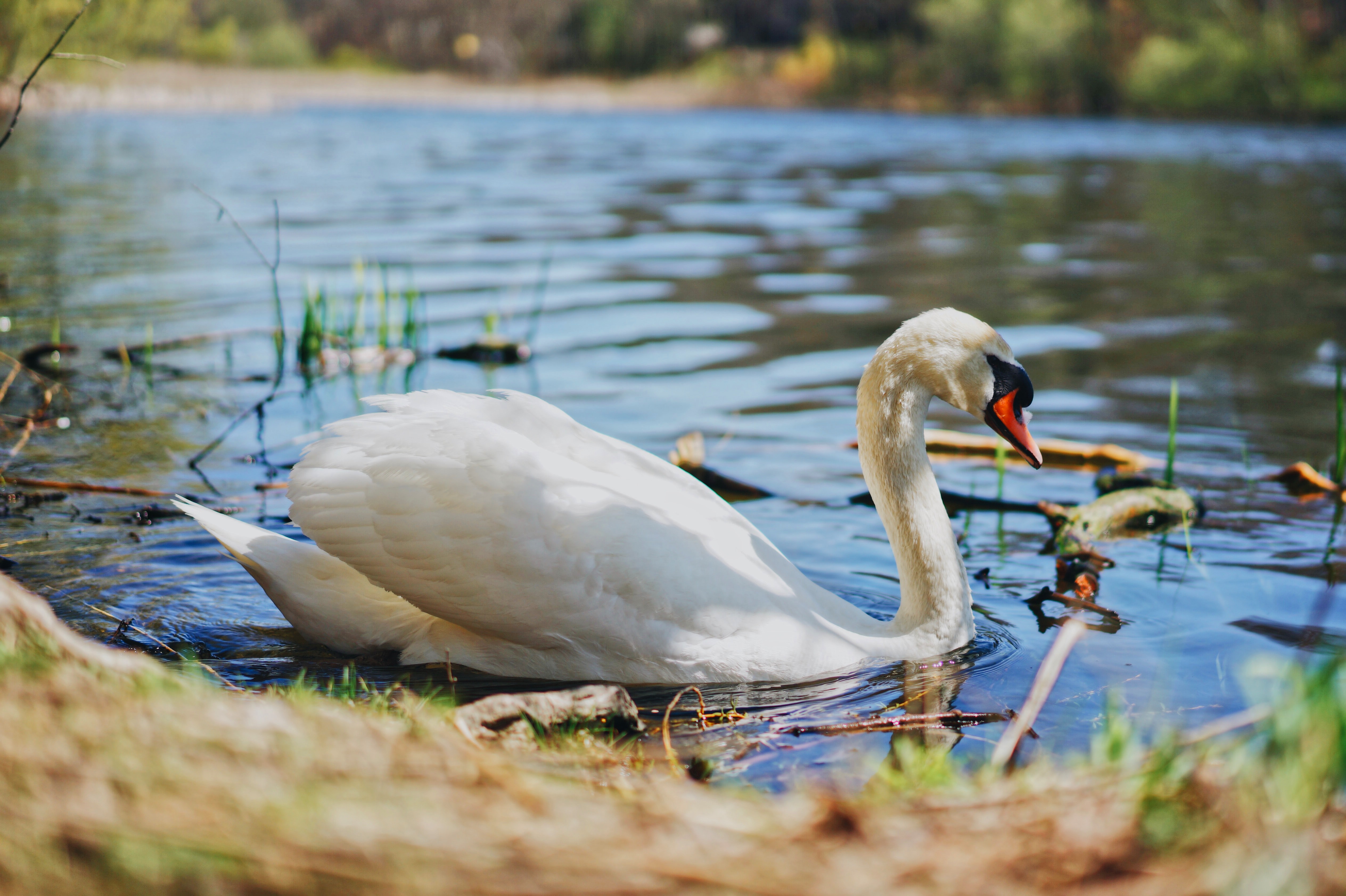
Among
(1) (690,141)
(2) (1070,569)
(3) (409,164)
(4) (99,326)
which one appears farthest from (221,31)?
(2) (1070,569)

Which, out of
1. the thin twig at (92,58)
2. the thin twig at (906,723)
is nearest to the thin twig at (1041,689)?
the thin twig at (906,723)

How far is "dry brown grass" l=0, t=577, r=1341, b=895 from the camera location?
1816 mm

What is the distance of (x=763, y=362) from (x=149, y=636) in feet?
21.6

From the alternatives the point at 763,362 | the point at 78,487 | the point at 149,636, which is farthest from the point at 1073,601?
the point at 763,362

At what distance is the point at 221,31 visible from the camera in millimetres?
82812

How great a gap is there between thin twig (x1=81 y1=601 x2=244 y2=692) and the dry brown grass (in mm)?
1736

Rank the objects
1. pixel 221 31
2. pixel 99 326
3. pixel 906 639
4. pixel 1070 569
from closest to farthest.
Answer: pixel 906 639 → pixel 1070 569 → pixel 99 326 → pixel 221 31

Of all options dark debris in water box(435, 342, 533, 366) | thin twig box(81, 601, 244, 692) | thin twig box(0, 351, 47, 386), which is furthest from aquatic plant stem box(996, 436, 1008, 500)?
thin twig box(0, 351, 47, 386)

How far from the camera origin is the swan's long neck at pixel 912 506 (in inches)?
175

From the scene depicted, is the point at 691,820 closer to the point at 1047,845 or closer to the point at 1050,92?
the point at 1047,845

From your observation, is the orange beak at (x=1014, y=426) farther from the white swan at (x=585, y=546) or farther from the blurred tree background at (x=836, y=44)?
the blurred tree background at (x=836, y=44)

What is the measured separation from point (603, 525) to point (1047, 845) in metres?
2.15

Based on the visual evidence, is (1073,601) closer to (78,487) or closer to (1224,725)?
(1224,725)

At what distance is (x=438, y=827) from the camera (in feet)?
6.35
